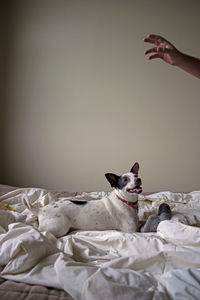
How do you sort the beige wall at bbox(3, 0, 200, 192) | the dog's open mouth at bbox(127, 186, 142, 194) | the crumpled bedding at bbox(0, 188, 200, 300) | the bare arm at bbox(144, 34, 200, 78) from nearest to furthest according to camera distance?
the crumpled bedding at bbox(0, 188, 200, 300)
the bare arm at bbox(144, 34, 200, 78)
the dog's open mouth at bbox(127, 186, 142, 194)
the beige wall at bbox(3, 0, 200, 192)

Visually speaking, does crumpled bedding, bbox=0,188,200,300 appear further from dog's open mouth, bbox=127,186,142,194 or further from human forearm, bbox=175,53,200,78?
human forearm, bbox=175,53,200,78

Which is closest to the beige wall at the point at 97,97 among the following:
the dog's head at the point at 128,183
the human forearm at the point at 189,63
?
the dog's head at the point at 128,183

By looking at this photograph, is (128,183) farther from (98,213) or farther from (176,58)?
(176,58)

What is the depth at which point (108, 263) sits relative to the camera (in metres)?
0.78

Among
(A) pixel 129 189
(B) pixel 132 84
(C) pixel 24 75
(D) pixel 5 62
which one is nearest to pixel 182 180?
(B) pixel 132 84

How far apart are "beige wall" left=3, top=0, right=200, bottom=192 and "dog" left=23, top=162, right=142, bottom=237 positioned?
4.91ft

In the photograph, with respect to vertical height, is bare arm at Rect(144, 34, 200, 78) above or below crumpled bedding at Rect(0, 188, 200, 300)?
above

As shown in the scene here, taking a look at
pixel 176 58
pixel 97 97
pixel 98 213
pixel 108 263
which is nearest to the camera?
pixel 108 263

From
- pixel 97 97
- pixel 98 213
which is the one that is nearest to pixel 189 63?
pixel 98 213

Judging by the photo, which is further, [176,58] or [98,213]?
[98,213]

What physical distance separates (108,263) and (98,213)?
0.56 meters

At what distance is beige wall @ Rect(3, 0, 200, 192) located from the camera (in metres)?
2.83

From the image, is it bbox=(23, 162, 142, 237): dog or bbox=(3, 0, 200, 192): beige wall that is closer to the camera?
bbox=(23, 162, 142, 237): dog

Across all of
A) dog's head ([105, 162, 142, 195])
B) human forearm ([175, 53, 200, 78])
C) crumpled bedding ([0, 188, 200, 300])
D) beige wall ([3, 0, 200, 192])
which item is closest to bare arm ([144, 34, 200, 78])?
human forearm ([175, 53, 200, 78])
